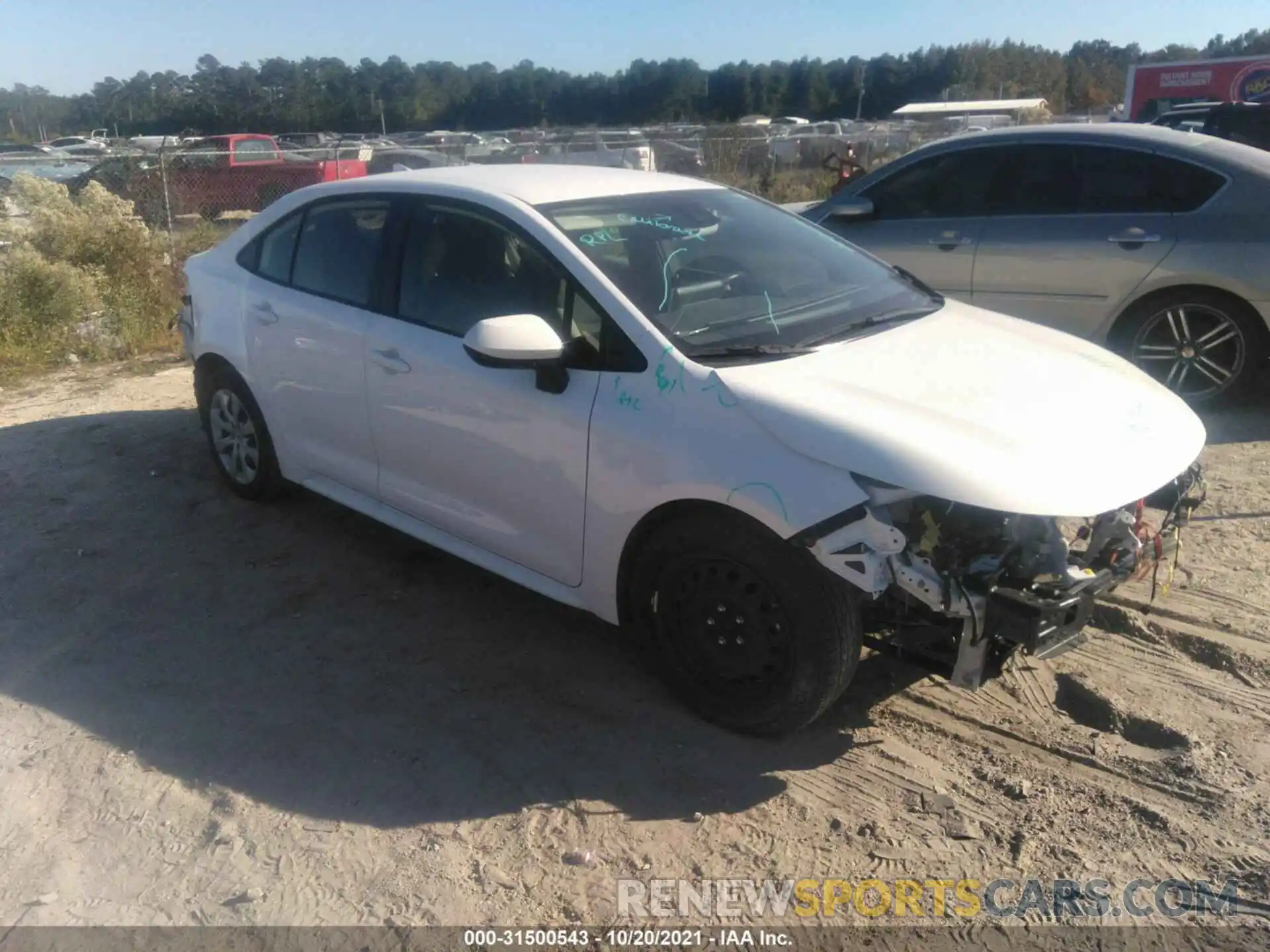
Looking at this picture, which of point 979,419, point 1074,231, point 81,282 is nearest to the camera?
point 979,419

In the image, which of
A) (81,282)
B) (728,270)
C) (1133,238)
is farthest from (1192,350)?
(81,282)

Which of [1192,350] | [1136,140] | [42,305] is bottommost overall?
[42,305]

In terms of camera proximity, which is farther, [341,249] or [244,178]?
[244,178]

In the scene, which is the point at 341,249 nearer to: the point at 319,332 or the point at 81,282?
the point at 319,332

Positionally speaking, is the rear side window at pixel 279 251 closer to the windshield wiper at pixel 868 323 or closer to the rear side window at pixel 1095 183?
the windshield wiper at pixel 868 323

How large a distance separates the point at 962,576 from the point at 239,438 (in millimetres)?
4019

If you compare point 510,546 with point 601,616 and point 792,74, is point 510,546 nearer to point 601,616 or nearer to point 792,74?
point 601,616

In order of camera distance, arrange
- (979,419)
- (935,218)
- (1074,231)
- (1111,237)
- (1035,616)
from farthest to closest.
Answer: (935,218) → (1074,231) → (1111,237) → (979,419) → (1035,616)

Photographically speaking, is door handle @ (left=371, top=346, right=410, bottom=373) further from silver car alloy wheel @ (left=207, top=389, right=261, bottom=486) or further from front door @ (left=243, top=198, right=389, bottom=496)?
silver car alloy wheel @ (left=207, top=389, right=261, bottom=486)

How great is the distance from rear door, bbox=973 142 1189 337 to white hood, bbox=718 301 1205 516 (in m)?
2.82

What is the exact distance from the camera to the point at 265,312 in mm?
5199

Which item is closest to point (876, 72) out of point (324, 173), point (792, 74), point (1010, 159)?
point (792, 74)

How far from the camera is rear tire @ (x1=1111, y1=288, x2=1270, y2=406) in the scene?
20.7 ft

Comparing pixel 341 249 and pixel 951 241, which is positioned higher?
pixel 341 249
